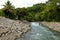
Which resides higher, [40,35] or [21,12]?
[21,12]

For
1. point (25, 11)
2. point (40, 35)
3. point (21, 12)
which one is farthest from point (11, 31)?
point (25, 11)

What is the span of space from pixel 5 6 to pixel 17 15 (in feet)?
15.7

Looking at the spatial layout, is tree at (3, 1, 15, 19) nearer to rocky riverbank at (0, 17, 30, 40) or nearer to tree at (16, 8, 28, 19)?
tree at (16, 8, 28, 19)

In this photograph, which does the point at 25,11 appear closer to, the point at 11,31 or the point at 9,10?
the point at 9,10

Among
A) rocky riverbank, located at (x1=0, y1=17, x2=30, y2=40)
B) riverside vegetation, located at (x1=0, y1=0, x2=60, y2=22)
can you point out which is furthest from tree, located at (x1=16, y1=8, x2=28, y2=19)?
rocky riverbank, located at (x1=0, y1=17, x2=30, y2=40)

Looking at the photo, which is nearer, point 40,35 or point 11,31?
point 40,35

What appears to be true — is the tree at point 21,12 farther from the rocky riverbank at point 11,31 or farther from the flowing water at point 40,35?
the flowing water at point 40,35

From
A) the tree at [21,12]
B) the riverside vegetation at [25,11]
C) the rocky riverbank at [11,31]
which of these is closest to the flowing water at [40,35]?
the rocky riverbank at [11,31]

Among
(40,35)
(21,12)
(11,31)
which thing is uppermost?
(21,12)

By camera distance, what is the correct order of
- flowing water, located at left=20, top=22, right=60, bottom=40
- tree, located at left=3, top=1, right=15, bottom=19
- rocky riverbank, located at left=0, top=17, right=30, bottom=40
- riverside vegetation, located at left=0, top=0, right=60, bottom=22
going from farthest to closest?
tree, located at left=3, top=1, right=15, bottom=19
riverside vegetation, located at left=0, top=0, right=60, bottom=22
flowing water, located at left=20, top=22, right=60, bottom=40
rocky riverbank, located at left=0, top=17, right=30, bottom=40

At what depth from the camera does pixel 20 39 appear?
21875 mm

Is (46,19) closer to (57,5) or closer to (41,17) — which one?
(41,17)

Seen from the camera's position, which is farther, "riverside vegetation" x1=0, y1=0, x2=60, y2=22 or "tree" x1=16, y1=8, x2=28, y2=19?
"tree" x1=16, y1=8, x2=28, y2=19

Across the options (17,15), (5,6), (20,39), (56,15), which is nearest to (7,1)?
(5,6)
